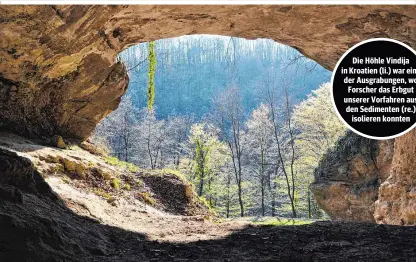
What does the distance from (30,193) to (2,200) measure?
1457 mm

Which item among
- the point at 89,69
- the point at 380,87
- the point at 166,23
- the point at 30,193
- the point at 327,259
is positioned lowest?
the point at 327,259

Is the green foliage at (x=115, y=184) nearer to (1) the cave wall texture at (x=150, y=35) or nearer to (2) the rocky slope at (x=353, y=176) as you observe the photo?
(1) the cave wall texture at (x=150, y=35)

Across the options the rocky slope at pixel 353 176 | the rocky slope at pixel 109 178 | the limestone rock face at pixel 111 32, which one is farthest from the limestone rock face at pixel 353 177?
the limestone rock face at pixel 111 32

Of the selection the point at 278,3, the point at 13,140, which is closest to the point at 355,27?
the point at 278,3

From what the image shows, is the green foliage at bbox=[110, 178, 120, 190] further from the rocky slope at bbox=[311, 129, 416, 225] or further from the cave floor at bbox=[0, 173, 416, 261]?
the rocky slope at bbox=[311, 129, 416, 225]

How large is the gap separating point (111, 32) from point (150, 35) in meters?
0.95

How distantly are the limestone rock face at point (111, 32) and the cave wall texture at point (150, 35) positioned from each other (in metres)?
0.02

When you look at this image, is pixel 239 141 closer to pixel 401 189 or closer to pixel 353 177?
pixel 353 177

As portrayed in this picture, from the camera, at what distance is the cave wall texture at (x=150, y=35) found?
20.6 ft

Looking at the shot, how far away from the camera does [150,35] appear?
27.3 feet

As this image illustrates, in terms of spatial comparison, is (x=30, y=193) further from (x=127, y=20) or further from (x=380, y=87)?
(x=380, y=87)

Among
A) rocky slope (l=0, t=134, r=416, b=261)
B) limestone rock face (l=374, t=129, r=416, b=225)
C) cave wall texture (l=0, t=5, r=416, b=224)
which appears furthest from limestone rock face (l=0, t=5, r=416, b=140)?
Result: rocky slope (l=0, t=134, r=416, b=261)

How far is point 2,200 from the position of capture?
373cm

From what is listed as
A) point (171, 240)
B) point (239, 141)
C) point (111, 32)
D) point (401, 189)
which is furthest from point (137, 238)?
point (239, 141)
